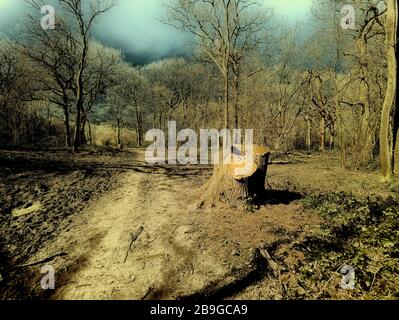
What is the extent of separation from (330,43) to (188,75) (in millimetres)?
25055

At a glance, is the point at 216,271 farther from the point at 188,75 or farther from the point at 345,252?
the point at 188,75

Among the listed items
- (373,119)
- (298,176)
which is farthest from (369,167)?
(298,176)

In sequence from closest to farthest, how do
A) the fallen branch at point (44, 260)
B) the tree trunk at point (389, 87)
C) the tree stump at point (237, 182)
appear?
the fallen branch at point (44, 260) → the tree stump at point (237, 182) → the tree trunk at point (389, 87)

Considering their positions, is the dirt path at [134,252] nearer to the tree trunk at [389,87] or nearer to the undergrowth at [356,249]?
the undergrowth at [356,249]

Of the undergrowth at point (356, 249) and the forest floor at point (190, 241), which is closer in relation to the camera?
the undergrowth at point (356, 249)

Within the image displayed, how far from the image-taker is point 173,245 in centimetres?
564

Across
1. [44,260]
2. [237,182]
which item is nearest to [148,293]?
[44,260]

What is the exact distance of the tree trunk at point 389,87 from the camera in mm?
9547

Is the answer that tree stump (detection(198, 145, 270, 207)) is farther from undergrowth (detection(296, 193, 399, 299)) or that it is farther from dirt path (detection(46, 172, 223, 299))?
undergrowth (detection(296, 193, 399, 299))

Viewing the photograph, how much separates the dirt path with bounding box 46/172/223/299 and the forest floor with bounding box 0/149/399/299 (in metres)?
0.02

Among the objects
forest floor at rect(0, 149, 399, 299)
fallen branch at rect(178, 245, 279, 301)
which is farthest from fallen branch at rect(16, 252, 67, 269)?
fallen branch at rect(178, 245, 279, 301)

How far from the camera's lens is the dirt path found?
14.6ft

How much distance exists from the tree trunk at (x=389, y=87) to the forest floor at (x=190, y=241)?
2.18ft

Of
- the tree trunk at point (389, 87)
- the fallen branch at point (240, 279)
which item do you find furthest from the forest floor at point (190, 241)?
the tree trunk at point (389, 87)
